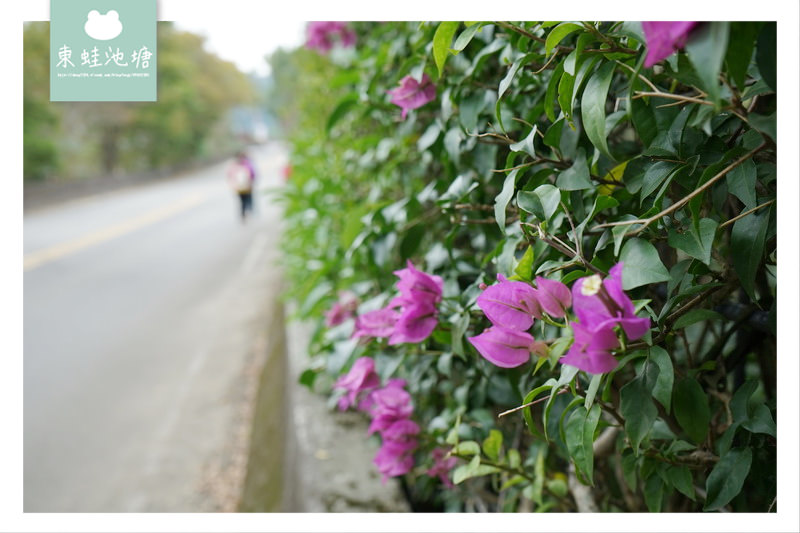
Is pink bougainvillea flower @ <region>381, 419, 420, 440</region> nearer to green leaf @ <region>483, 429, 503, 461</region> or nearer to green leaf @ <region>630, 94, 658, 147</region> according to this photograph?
green leaf @ <region>483, 429, 503, 461</region>

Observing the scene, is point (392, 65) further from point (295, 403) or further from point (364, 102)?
point (295, 403)

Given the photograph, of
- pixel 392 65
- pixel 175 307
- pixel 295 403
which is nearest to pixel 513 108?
pixel 392 65

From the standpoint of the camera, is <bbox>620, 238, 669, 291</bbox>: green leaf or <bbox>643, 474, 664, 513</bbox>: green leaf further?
<bbox>643, 474, 664, 513</bbox>: green leaf

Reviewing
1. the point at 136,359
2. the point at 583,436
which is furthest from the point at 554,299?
the point at 136,359

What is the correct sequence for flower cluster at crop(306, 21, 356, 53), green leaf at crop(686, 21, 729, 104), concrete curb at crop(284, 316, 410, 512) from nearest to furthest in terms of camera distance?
green leaf at crop(686, 21, 729, 104), concrete curb at crop(284, 316, 410, 512), flower cluster at crop(306, 21, 356, 53)

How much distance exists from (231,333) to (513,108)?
116 inches

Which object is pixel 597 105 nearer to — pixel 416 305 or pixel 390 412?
pixel 416 305

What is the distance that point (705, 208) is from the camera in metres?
0.51

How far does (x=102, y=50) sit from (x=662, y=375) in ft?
1.91

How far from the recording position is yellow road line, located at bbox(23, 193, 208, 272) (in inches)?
192

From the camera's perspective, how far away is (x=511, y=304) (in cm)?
42

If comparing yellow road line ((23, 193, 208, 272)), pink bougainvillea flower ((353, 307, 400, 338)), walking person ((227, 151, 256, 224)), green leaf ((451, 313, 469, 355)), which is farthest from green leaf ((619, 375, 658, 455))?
walking person ((227, 151, 256, 224))

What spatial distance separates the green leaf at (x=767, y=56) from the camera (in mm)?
351

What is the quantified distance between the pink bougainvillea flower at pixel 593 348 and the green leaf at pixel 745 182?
15cm
